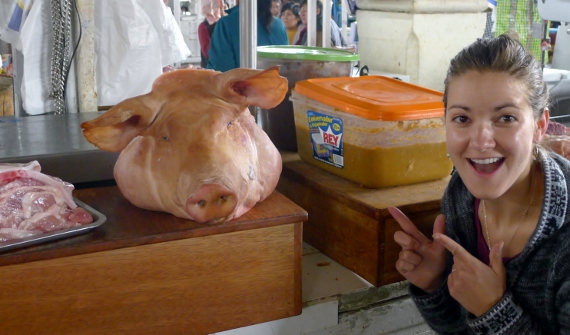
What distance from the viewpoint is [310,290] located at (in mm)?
1403

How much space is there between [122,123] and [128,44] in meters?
0.85

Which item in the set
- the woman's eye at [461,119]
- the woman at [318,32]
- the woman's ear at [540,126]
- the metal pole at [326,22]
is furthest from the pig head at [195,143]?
the woman at [318,32]

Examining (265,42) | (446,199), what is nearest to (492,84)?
(446,199)

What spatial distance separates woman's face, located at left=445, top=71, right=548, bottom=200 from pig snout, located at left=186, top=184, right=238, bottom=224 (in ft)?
1.53

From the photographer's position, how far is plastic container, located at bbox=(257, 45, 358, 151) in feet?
5.91

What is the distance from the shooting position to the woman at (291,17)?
17.8 feet

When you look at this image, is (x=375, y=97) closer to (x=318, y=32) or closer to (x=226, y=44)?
(x=226, y=44)

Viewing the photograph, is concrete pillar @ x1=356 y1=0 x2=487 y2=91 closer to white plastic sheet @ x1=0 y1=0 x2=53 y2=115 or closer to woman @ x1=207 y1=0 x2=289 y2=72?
woman @ x1=207 y1=0 x2=289 y2=72

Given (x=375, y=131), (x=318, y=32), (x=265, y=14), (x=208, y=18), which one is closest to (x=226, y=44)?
(x=265, y=14)

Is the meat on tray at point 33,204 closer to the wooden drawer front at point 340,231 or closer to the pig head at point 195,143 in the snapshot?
the pig head at point 195,143

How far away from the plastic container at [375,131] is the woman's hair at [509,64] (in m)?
0.28

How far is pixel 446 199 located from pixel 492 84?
13.1 inches

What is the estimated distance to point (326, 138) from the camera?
158 cm

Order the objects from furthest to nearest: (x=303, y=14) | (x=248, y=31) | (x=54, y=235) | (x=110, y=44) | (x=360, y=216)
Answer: (x=303, y=14) → (x=110, y=44) → (x=248, y=31) → (x=360, y=216) → (x=54, y=235)
